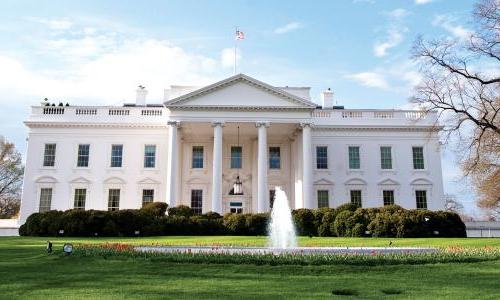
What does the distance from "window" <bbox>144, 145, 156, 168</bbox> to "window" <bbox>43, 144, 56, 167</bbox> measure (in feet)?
24.1

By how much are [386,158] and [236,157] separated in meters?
12.5

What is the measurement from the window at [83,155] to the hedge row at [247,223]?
10.9 metres

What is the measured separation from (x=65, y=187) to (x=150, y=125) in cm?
834

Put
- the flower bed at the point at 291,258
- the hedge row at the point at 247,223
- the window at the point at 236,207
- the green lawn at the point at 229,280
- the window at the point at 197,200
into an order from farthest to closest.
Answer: the window at the point at 236,207
the window at the point at 197,200
the hedge row at the point at 247,223
the flower bed at the point at 291,258
the green lawn at the point at 229,280

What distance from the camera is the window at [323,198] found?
130 feet

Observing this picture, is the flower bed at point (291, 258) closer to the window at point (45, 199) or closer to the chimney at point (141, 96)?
the window at point (45, 199)

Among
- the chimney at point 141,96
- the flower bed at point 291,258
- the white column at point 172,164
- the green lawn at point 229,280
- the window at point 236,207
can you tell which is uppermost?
the chimney at point 141,96

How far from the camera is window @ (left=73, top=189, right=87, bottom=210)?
38.5 meters

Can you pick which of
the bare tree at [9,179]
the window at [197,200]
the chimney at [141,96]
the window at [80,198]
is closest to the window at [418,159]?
the window at [197,200]

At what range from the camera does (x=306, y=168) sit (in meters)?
35.6

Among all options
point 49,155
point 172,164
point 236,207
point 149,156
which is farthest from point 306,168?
point 49,155

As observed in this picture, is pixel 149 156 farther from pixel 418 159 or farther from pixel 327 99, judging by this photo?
pixel 418 159

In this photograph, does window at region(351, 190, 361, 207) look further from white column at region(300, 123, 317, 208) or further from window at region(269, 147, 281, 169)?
window at region(269, 147, 281, 169)

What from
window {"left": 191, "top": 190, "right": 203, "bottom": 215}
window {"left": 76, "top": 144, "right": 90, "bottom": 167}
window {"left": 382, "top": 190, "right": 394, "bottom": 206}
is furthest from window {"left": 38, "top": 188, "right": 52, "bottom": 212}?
window {"left": 382, "top": 190, "right": 394, "bottom": 206}
